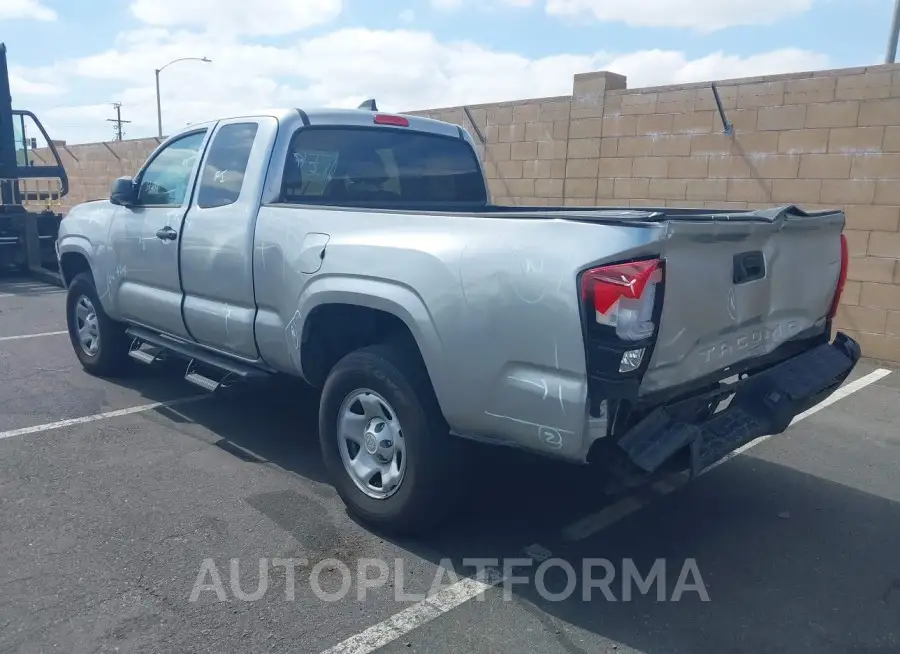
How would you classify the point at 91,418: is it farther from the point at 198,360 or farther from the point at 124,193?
the point at 124,193

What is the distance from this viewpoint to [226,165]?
15.7 ft

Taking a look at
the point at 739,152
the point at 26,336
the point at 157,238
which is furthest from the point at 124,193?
the point at 739,152

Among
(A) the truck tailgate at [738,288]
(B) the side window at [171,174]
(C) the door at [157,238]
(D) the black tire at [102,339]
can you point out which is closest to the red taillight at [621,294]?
(A) the truck tailgate at [738,288]

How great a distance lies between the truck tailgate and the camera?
2.97 meters

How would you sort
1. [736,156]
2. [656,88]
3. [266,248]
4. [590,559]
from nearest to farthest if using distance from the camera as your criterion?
1. [590,559]
2. [266,248]
3. [736,156]
4. [656,88]

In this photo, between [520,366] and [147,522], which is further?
[147,522]

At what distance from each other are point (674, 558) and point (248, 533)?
2.03 metres

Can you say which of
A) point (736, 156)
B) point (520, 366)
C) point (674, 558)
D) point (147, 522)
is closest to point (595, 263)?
point (520, 366)

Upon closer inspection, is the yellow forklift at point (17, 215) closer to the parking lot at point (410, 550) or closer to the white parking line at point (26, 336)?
the white parking line at point (26, 336)

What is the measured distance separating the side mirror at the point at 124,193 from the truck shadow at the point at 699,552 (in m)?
1.95

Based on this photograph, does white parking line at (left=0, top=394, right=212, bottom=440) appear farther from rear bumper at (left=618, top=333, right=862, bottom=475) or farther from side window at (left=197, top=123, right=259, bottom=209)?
rear bumper at (left=618, top=333, right=862, bottom=475)

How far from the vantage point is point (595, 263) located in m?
2.79

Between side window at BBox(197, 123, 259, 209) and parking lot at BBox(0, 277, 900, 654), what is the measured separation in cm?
157

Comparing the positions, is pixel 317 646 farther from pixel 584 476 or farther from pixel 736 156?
pixel 736 156
